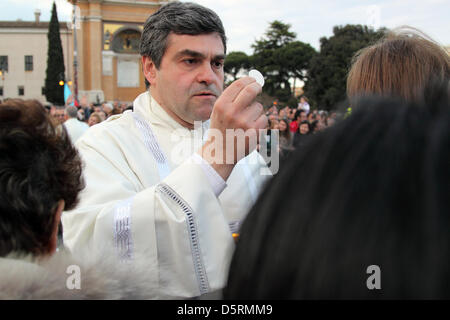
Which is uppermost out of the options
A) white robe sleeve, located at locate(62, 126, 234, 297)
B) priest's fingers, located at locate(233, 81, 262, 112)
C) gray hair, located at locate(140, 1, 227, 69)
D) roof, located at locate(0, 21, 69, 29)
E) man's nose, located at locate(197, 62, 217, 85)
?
roof, located at locate(0, 21, 69, 29)

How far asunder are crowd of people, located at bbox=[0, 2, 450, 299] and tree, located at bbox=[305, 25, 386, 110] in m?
32.5

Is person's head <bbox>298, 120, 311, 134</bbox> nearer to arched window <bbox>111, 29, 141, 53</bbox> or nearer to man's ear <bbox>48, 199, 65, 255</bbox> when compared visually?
man's ear <bbox>48, 199, 65, 255</bbox>

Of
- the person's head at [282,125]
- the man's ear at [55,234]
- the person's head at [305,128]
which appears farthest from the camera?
the person's head at [305,128]

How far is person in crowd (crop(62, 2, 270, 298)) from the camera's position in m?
1.44

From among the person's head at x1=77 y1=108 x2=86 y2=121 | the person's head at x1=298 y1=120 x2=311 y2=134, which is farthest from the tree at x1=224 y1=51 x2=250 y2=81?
the person's head at x1=298 y1=120 x2=311 y2=134

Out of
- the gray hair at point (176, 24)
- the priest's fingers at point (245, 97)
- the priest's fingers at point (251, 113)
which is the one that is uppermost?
the gray hair at point (176, 24)

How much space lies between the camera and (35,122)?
1033mm

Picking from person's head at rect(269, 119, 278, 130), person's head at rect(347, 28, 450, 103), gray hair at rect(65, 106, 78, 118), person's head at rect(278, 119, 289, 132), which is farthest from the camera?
person's head at rect(278, 119, 289, 132)

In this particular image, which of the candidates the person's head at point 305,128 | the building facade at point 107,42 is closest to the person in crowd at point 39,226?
the person's head at point 305,128

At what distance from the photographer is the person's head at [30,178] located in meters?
0.95

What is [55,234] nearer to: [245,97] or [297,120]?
[245,97]

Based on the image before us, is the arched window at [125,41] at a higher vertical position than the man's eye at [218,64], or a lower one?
higher

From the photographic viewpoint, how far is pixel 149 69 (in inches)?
86.8

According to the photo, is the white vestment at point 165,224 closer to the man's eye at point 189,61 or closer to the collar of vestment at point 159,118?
the collar of vestment at point 159,118
